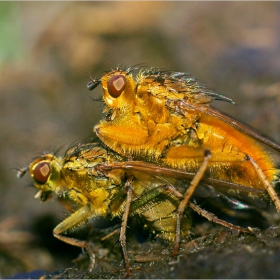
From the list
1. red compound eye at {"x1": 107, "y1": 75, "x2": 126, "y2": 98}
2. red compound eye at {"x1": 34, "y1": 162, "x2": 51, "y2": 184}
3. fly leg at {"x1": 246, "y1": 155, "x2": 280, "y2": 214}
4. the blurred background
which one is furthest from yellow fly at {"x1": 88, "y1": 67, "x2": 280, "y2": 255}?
the blurred background

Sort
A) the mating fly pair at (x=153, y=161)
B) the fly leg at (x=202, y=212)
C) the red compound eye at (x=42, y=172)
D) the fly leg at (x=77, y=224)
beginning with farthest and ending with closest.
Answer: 1. the red compound eye at (x=42, y=172)
2. the fly leg at (x=77, y=224)
3. the mating fly pair at (x=153, y=161)
4. the fly leg at (x=202, y=212)

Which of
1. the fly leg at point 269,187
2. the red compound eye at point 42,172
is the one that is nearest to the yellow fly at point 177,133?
the fly leg at point 269,187

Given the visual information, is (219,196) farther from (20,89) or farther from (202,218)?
(20,89)

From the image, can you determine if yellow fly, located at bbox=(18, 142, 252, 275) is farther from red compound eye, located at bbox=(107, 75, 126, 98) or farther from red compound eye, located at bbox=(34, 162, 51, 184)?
red compound eye, located at bbox=(107, 75, 126, 98)

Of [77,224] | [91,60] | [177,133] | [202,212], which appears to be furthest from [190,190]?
[91,60]

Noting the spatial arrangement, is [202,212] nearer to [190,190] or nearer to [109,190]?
[190,190]

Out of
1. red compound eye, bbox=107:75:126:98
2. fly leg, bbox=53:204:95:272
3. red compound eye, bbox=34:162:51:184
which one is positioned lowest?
fly leg, bbox=53:204:95:272

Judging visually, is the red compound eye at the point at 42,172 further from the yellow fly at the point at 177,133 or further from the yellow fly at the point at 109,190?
the yellow fly at the point at 177,133

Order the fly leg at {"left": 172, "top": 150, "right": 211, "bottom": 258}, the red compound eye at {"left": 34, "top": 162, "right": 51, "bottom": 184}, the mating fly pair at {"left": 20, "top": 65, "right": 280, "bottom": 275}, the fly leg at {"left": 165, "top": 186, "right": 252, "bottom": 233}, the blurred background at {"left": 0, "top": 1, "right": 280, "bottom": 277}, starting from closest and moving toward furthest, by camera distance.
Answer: the fly leg at {"left": 172, "top": 150, "right": 211, "bottom": 258} → the fly leg at {"left": 165, "top": 186, "right": 252, "bottom": 233} → the mating fly pair at {"left": 20, "top": 65, "right": 280, "bottom": 275} → the red compound eye at {"left": 34, "top": 162, "right": 51, "bottom": 184} → the blurred background at {"left": 0, "top": 1, "right": 280, "bottom": 277}
